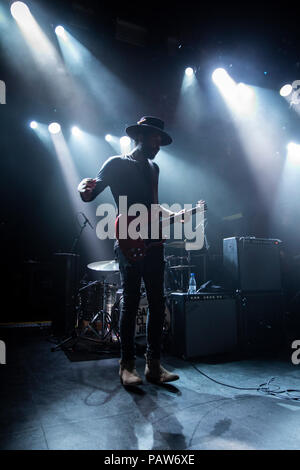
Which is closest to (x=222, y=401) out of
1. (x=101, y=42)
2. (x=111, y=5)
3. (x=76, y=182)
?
(x=111, y=5)

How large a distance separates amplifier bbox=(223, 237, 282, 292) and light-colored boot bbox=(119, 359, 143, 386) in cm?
169

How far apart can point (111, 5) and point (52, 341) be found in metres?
5.11

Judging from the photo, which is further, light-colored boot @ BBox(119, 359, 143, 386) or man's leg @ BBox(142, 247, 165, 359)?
man's leg @ BBox(142, 247, 165, 359)

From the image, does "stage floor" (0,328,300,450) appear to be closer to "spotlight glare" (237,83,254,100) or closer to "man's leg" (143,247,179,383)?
"man's leg" (143,247,179,383)

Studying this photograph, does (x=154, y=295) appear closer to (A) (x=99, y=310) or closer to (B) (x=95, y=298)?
(A) (x=99, y=310)

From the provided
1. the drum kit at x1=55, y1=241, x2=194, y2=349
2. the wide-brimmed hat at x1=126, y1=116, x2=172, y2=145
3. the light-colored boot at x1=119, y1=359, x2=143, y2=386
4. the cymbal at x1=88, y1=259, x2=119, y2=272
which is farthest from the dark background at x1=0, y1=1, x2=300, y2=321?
the light-colored boot at x1=119, y1=359, x2=143, y2=386

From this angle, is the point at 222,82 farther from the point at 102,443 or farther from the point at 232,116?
the point at 102,443

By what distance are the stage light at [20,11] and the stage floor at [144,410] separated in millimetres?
5226

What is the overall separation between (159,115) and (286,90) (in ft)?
8.72

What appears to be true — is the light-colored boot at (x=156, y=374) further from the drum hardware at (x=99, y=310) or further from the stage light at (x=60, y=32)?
the stage light at (x=60, y=32)

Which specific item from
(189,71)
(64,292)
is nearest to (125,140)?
(189,71)

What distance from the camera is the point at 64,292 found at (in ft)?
13.9

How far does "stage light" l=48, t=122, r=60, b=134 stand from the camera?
6.67m

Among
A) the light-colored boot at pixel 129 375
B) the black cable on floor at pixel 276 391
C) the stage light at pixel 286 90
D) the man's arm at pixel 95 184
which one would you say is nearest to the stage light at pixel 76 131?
the stage light at pixel 286 90
